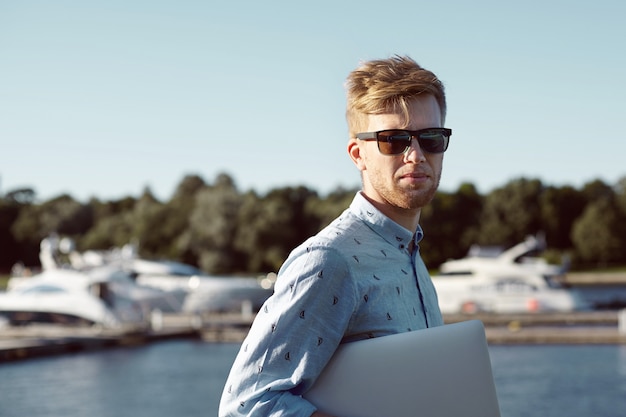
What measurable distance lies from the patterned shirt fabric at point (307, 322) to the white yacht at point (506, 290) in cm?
3837

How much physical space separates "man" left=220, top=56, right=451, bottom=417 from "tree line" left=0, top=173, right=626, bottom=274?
2356 inches

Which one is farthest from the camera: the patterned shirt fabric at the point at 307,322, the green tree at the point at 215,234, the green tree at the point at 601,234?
the green tree at the point at 601,234

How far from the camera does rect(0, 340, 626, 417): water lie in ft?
68.3

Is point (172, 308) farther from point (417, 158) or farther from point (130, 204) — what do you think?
point (130, 204)

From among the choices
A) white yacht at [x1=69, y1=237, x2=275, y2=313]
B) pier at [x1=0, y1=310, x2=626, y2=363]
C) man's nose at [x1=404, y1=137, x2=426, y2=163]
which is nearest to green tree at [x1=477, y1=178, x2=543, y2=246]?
white yacht at [x1=69, y1=237, x2=275, y2=313]

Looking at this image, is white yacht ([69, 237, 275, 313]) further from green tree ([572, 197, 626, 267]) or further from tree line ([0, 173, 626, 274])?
green tree ([572, 197, 626, 267])

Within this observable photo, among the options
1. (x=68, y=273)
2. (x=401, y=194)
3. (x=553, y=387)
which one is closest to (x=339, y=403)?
(x=401, y=194)

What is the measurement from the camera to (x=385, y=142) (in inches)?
80.8

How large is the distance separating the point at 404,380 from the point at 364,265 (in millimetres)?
265

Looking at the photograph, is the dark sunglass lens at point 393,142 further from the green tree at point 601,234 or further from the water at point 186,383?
the green tree at point 601,234

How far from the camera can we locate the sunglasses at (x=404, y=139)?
80.7 inches

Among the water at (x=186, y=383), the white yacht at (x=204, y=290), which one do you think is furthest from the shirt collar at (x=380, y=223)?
the white yacht at (x=204, y=290)

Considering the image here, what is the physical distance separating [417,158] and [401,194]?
A: 93 mm

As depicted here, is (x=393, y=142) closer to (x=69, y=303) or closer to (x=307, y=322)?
(x=307, y=322)
